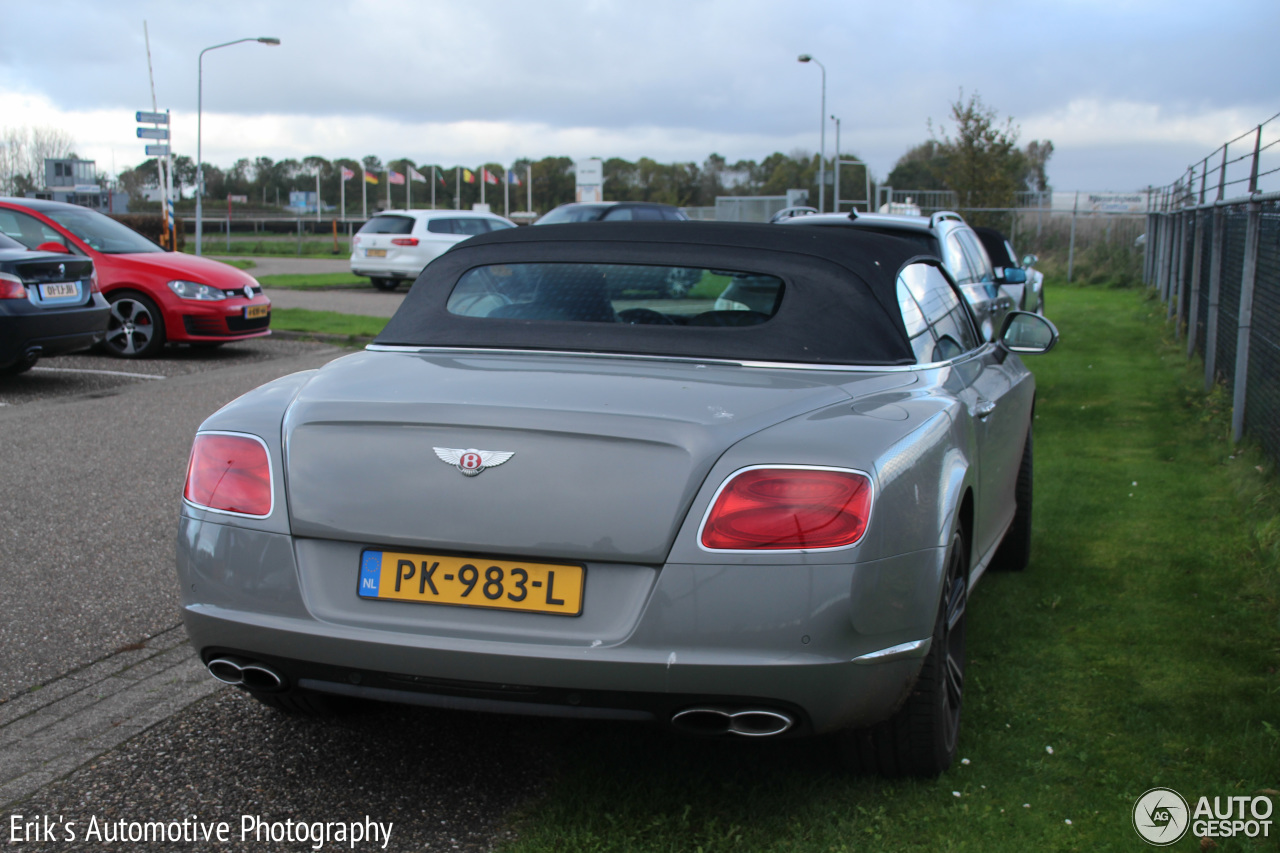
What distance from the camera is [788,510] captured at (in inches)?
99.3

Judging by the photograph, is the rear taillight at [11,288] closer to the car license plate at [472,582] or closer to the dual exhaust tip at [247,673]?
the dual exhaust tip at [247,673]

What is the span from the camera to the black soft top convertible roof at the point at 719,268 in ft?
11.1

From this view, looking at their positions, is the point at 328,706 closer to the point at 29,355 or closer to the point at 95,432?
the point at 95,432

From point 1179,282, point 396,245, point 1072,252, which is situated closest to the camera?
point 1179,282

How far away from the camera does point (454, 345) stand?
11.8 feet

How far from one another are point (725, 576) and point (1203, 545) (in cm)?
406

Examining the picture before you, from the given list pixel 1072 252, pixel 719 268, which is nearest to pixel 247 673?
pixel 719 268

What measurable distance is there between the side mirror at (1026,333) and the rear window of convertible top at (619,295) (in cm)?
170

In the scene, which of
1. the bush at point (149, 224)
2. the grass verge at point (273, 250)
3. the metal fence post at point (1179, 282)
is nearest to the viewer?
the metal fence post at point (1179, 282)

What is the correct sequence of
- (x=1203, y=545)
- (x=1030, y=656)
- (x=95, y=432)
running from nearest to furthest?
→ 1. (x=1030, y=656)
2. (x=1203, y=545)
3. (x=95, y=432)

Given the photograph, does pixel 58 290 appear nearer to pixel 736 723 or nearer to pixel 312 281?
pixel 736 723

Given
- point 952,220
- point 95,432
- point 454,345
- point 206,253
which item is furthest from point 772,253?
point 206,253

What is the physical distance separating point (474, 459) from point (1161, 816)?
6.38 feet

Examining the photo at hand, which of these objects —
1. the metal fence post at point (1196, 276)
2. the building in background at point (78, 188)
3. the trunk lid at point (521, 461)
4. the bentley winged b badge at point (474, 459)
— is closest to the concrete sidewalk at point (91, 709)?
the trunk lid at point (521, 461)
